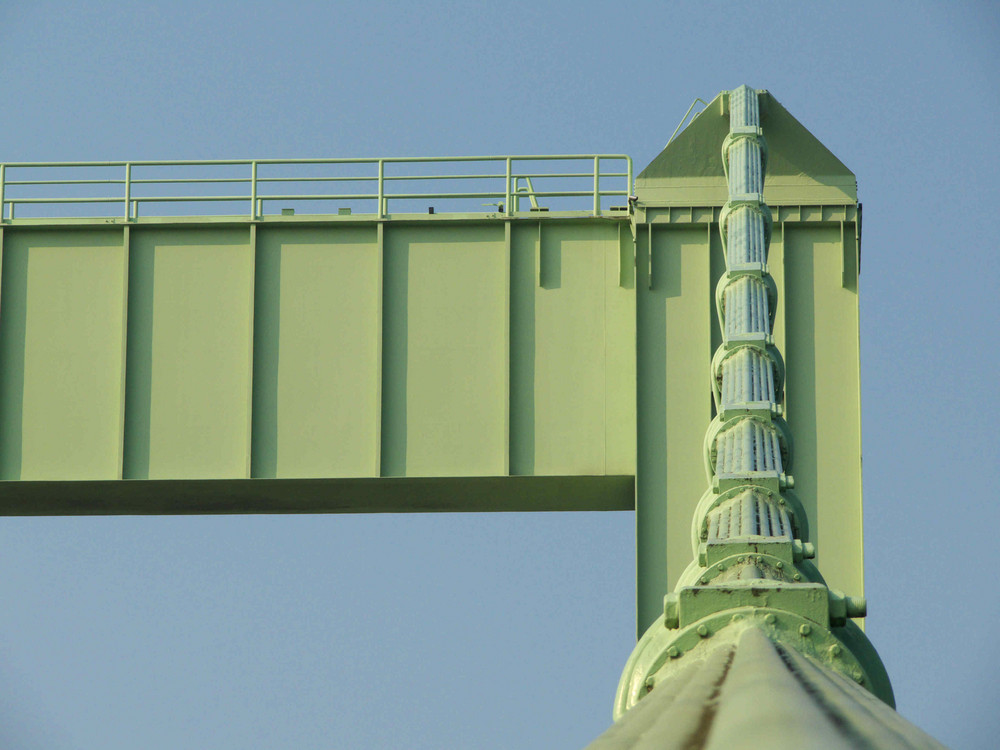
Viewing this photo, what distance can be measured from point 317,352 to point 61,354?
3141mm

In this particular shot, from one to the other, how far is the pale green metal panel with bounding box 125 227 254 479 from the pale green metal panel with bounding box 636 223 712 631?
472cm

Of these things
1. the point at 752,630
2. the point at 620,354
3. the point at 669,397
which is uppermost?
the point at 620,354

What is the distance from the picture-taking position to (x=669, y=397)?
64.4 feet

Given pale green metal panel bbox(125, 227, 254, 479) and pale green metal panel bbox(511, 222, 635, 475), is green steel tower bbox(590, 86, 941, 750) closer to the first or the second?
pale green metal panel bbox(511, 222, 635, 475)

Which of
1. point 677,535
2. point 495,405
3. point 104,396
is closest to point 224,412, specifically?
point 104,396

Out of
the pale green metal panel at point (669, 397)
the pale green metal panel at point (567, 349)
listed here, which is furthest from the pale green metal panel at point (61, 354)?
the pale green metal panel at point (669, 397)

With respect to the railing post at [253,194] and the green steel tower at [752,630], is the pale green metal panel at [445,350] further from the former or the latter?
the green steel tower at [752,630]

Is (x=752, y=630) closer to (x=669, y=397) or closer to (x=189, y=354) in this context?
(x=669, y=397)

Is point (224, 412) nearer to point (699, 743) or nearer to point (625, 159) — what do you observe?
point (625, 159)

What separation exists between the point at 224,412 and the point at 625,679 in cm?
1463

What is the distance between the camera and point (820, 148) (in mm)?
20297

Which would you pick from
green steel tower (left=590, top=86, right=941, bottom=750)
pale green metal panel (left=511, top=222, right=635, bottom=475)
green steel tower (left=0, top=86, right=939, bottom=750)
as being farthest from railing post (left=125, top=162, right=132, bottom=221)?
green steel tower (left=590, top=86, right=941, bottom=750)

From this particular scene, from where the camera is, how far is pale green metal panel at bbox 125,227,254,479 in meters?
20.2

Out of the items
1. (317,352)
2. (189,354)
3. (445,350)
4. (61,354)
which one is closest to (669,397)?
(445,350)
